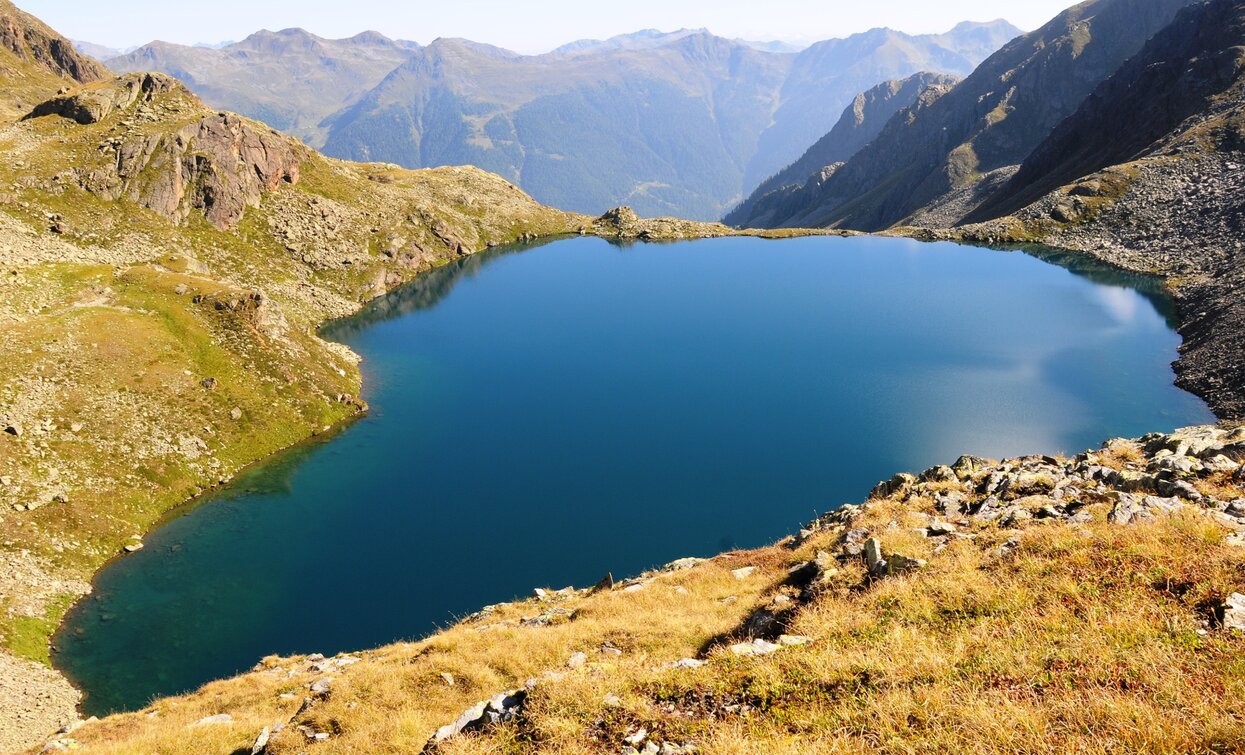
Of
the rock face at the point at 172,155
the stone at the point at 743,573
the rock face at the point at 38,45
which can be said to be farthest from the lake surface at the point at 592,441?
the rock face at the point at 38,45

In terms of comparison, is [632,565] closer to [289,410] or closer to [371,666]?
[371,666]

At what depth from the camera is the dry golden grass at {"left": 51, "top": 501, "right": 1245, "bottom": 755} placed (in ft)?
34.3

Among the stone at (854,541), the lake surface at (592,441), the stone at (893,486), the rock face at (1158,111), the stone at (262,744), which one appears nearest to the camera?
the stone at (262,744)

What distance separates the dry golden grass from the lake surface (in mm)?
23321

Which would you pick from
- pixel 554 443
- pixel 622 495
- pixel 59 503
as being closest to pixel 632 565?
pixel 622 495

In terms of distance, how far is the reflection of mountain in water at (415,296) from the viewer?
10994 centimetres

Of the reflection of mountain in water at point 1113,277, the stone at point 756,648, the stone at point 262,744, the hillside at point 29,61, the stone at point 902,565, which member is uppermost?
the hillside at point 29,61

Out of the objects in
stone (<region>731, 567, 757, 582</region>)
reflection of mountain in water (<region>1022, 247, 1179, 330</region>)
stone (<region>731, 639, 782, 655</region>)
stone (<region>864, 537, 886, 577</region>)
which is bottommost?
stone (<region>731, 567, 757, 582</region>)

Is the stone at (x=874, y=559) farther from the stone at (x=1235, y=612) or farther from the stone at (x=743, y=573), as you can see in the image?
the stone at (x=1235, y=612)

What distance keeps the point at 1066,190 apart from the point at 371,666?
611 feet

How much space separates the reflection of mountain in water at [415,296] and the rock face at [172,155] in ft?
95.4

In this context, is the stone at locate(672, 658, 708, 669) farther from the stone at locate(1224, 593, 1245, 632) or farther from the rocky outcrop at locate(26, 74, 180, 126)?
the rocky outcrop at locate(26, 74, 180, 126)

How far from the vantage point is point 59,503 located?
48.7m

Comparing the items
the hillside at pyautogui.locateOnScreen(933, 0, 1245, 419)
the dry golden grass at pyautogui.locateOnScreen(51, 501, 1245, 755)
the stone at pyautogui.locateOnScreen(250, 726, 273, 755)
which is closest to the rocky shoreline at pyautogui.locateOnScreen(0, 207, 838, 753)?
the dry golden grass at pyautogui.locateOnScreen(51, 501, 1245, 755)
